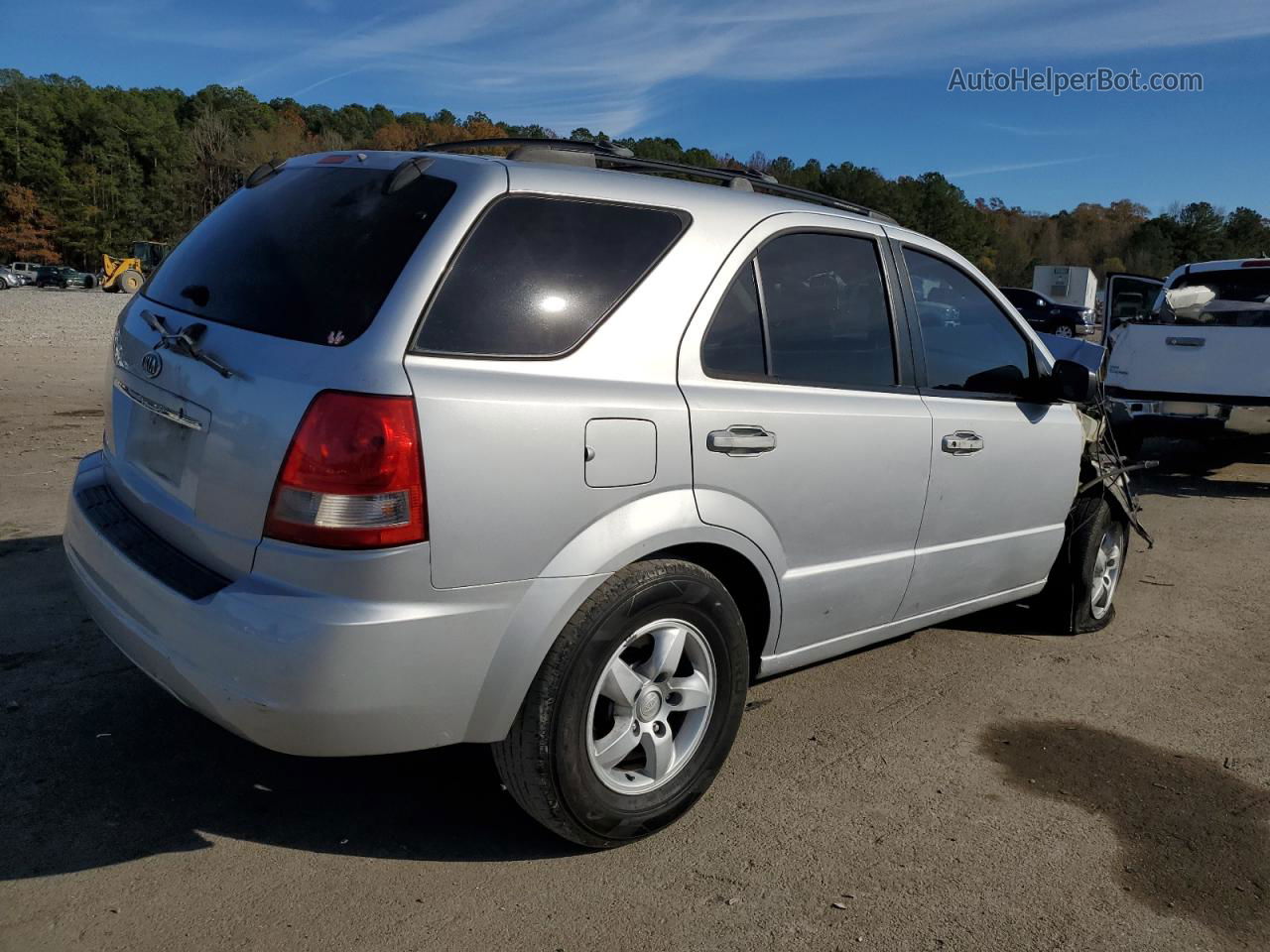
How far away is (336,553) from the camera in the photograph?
2463mm

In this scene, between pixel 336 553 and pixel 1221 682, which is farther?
pixel 1221 682

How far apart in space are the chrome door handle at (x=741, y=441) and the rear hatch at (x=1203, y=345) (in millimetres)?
7420

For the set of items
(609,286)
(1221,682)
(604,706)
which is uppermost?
(609,286)

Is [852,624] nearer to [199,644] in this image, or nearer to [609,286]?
[609,286]

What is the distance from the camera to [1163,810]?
11.4 ft

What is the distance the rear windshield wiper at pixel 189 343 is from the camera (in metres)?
2.71

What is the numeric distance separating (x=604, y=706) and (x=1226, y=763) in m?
2.39

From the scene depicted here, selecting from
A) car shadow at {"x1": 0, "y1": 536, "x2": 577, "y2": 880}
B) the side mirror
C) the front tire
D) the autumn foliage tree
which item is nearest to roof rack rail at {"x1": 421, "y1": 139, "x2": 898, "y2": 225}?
the side mirror

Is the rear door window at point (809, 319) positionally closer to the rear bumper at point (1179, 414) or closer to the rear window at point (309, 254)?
the rear window at point (309, 254)

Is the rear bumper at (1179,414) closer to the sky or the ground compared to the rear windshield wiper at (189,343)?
closer to the ground

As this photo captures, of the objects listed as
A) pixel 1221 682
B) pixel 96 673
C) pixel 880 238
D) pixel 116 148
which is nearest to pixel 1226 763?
pixel 1221 682

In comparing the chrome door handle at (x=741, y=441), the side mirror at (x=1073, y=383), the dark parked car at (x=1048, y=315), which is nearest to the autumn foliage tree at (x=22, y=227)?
the dark parked car at (x=1048, y=315)

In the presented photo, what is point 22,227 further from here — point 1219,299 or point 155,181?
point 1219,299

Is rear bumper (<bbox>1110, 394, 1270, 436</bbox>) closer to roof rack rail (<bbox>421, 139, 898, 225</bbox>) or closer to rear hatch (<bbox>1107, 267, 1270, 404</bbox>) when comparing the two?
rear hatch (<bbox>1107, 267, 1270, 404</bbox>)
